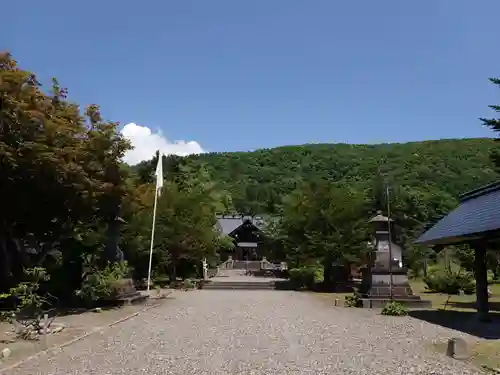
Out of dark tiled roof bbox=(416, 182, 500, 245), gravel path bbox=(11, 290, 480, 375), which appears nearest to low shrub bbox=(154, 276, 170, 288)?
gravel path bbox=(11, 290, 480, 375)

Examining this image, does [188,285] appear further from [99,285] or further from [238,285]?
[99,285]

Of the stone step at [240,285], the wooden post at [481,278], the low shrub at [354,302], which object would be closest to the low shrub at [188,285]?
the stone step at [240,285]

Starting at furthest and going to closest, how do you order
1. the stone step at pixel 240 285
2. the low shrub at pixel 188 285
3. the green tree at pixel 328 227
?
the stone step at pixel 240 285, the low shrub at pixel 188 285, the green tree at pixel 328 227

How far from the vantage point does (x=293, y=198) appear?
32938mm

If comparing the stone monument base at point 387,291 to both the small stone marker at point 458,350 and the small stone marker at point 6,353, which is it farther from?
the small stone marker at point 6,353

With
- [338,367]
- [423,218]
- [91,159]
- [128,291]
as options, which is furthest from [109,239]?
[423,218]

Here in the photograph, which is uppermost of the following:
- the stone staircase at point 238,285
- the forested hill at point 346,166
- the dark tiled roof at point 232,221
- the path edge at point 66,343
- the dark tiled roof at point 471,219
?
the forested hill at point 346,166

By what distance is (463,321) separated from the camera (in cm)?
1442

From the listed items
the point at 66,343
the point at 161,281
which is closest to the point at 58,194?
the point at 66,343

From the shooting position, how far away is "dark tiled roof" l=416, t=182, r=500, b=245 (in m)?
12.8

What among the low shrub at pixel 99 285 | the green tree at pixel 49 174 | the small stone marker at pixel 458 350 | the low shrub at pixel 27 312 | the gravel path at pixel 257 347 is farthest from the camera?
the low shrub at pixel 99 285

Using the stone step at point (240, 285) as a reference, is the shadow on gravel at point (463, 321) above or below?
above

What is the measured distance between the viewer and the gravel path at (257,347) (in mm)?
7848

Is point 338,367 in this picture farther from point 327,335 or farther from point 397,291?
point 397,291
